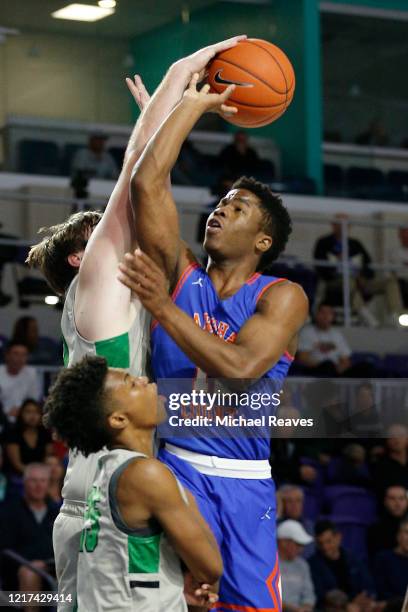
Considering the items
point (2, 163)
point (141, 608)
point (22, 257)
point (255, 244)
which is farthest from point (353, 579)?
point (2, 163)

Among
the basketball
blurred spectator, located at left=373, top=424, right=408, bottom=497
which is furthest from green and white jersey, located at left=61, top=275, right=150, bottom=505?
blurred spectator, located at left=373, top=424, right=408, bottom=497

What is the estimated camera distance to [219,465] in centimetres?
359

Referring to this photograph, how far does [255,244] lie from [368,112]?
1190cm

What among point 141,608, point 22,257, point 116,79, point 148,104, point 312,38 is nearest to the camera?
point 141,608

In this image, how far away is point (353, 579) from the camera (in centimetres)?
788

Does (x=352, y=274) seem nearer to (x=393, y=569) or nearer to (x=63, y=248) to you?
(x=393, y=569)

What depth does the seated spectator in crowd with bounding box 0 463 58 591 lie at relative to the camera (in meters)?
6.87

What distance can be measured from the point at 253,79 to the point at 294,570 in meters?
4.46

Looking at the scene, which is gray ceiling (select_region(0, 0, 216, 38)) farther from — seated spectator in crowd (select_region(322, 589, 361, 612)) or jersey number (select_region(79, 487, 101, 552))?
jersey number (select_region(79, 487, 101, 552))

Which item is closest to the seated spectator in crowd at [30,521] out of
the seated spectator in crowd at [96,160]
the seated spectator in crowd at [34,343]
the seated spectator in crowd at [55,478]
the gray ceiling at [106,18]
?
the seated spectator in crowd at [55,478]

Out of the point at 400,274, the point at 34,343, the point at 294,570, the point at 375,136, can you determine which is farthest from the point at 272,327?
the point at 375,136

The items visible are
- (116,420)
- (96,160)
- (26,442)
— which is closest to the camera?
(116,420)

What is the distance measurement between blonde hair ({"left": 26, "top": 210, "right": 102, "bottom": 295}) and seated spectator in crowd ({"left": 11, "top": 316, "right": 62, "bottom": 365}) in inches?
211

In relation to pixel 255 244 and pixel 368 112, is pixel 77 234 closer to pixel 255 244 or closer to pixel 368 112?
pixel 255 244
